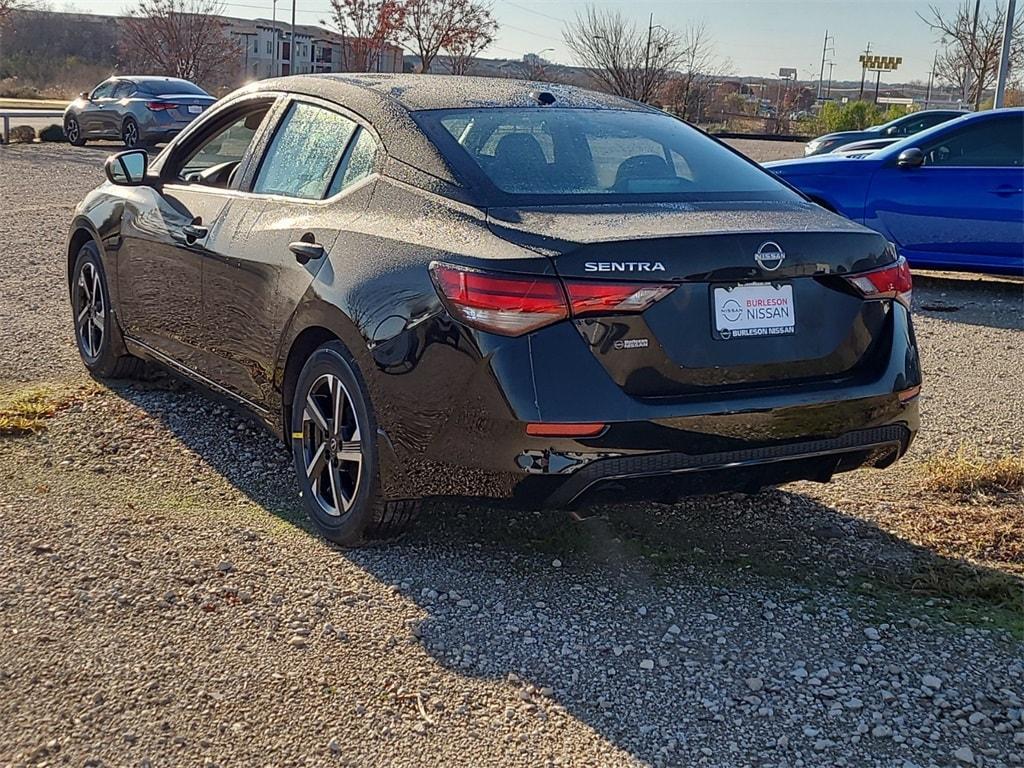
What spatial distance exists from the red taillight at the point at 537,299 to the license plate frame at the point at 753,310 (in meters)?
0.18

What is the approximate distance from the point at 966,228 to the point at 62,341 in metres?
6.74

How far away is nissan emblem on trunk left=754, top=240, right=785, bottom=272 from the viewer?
11.5 feet

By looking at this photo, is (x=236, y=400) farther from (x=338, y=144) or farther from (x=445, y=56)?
(x=445, y=56)

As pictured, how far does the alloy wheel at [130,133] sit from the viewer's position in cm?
2289

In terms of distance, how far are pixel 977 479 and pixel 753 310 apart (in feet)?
5.72

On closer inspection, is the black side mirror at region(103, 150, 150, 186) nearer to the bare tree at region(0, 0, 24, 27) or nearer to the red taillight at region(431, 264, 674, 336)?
the red taillight at region(431, 264, 674, 336)

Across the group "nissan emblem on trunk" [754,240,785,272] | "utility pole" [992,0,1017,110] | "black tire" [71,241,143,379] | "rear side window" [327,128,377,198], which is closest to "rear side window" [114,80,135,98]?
"utility pole" [992,0,1017,110]

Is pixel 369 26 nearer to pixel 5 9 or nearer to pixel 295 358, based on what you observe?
pixel 5 9

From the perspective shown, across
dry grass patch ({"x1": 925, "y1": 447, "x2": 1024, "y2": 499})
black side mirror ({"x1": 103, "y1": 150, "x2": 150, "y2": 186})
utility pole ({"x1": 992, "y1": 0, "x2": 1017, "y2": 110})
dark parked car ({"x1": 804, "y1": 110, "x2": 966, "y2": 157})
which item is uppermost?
utility pole ({"x1": 992, "y1": 0, "x2": 1017, "y2": 110})

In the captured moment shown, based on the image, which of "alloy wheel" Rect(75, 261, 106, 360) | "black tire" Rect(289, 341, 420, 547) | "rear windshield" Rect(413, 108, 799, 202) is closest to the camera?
"black tire" Rect(289, 341, 420, 547)

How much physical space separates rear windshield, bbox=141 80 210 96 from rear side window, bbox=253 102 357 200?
20.0 metres

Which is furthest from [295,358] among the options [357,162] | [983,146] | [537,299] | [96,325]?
[983,146]

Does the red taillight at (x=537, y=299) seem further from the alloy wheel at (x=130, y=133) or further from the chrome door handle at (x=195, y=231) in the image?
the alloy wheel at (x=130, y=133)

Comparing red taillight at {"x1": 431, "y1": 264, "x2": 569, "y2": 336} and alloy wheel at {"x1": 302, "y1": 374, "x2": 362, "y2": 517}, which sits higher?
red taillight at {"x1": 431, "y1": 264, "x2": 569, "y2": 336}
